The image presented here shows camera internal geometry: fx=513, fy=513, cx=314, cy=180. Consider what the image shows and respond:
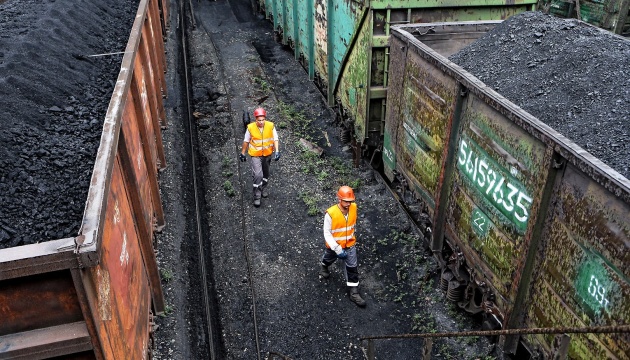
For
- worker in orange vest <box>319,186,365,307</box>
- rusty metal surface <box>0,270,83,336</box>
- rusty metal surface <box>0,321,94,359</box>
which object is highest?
rusty metal surface <box>0,270,83,336</box>

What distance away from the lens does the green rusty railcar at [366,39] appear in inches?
277

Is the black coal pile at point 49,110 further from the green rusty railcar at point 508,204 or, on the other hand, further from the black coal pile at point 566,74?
the black coal pile at point 566,74

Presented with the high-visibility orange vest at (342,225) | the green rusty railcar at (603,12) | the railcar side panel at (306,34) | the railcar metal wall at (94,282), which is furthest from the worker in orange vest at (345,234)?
the green rusty railcar at (603,12)

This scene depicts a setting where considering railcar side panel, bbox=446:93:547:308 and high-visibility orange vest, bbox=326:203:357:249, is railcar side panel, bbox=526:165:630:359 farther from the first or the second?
high-visibility orange vest, bbox=326:203:357:249

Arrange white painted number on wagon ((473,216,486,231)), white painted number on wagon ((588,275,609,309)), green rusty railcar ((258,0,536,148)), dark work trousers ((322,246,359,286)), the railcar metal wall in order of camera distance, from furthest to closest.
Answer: green rusty railcar ((258,0,536,148))
dark work trousers ((322,246,359,286))
white painted number on wagon ((473,216,486,231))
white painted number on wagon ((588,275,609,309))
the railcar metal wall

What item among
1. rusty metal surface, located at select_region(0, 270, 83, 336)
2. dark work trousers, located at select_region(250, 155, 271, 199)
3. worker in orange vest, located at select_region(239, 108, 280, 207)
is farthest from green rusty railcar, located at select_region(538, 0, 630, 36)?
rusty metal surface, located at select_region(0, 270, 83, 336)

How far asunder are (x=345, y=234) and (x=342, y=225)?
14cm

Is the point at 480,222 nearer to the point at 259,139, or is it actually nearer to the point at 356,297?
the point at 356,297

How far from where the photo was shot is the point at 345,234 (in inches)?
226

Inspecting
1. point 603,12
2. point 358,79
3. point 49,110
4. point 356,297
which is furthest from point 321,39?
point 603,12

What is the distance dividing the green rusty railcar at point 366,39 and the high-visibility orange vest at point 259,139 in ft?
4.88

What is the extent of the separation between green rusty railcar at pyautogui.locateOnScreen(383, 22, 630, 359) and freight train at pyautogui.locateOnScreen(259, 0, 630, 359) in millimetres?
11

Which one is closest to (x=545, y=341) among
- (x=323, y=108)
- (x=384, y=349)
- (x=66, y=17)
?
(x=384, y=349)

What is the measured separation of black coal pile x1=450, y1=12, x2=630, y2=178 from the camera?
13.3 ft
